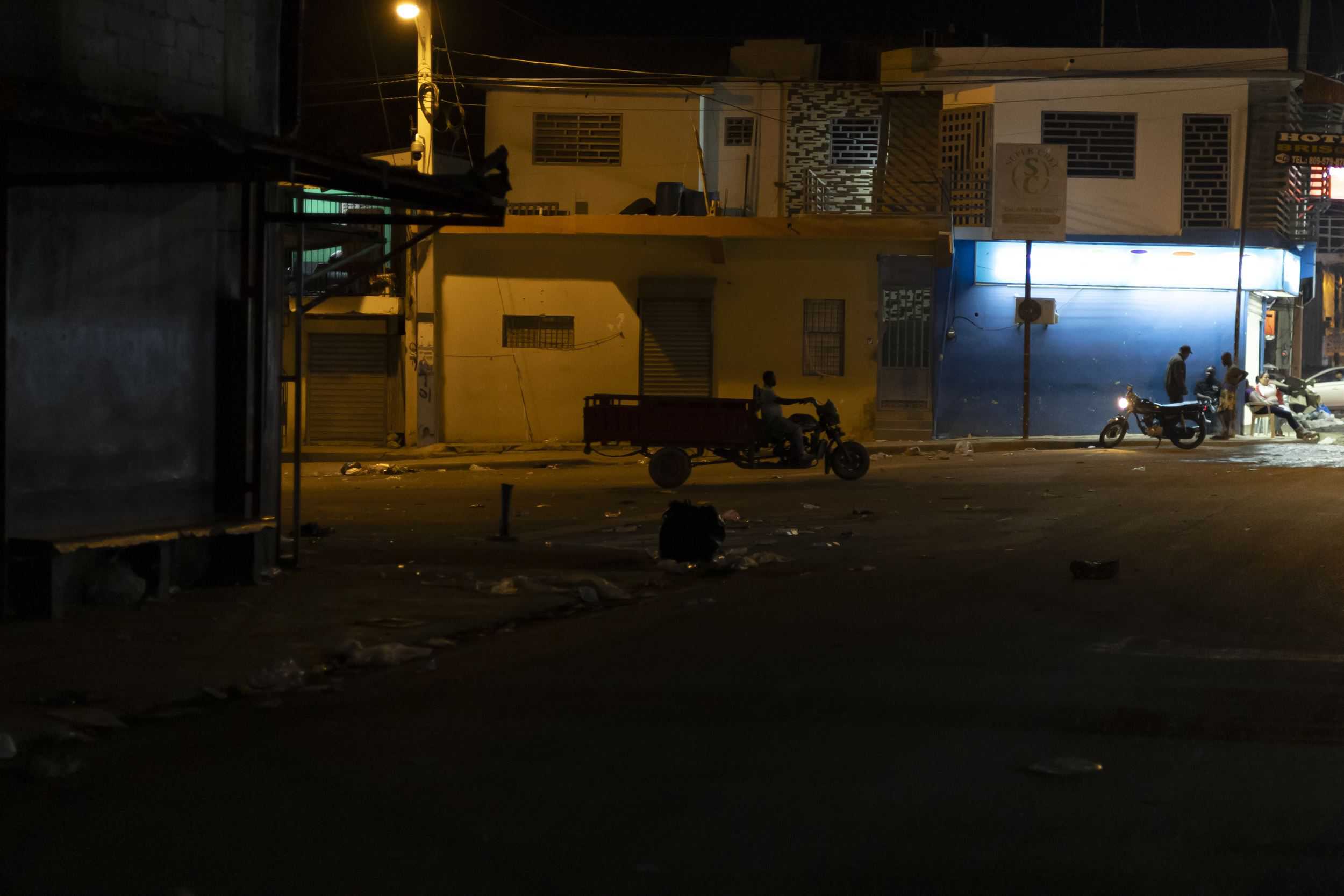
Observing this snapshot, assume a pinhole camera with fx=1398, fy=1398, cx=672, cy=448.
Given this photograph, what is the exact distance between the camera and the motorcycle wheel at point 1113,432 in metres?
25.5

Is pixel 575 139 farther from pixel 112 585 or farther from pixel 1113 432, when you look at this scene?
pixel 112 585

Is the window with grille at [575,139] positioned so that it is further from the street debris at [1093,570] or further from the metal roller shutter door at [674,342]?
the street debris at [1093,570]

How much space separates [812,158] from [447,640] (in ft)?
73.0

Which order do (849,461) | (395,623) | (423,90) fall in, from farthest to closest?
1. (423,90)
2. (849,461)
3. (395,623)

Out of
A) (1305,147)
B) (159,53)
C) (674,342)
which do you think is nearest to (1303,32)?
(1305,147)

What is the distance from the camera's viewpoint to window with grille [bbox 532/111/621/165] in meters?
28.4

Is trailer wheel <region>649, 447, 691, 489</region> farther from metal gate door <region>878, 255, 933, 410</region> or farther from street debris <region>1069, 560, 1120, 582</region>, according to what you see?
metal gate door <region>878, 255, 933, 410</region>

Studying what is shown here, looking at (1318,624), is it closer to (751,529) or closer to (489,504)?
(751,529)

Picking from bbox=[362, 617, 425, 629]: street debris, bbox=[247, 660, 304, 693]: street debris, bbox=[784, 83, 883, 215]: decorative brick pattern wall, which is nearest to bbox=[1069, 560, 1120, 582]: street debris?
bbox=[362, 617, 425, 629]: street debris

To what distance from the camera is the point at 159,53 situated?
966 cm

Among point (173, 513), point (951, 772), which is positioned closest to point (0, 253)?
point (173, 513)

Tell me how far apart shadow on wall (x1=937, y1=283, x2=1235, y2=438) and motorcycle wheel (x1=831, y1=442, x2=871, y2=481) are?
32.7ft

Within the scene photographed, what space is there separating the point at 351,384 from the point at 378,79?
20.2 feet

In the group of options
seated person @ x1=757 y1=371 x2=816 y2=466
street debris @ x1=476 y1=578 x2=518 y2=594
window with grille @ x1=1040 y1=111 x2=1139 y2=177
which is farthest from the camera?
window with grille @ x1=1040 y1=111 x2=1139 y2=177
